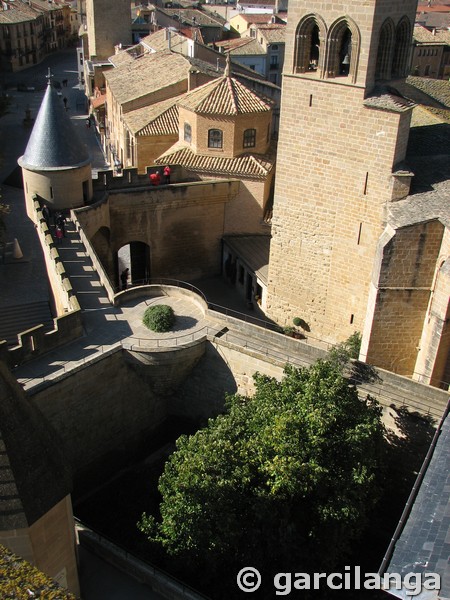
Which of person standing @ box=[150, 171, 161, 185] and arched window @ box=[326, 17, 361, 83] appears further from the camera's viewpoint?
person standing @ box=[150, 171, 161, 185]

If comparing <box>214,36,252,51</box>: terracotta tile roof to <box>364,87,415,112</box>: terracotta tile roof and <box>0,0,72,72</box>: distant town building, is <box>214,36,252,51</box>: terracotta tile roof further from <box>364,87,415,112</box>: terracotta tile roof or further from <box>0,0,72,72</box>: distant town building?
<box>364,87,415,112</box>: terracotta tile roof

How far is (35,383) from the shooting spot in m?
18.3

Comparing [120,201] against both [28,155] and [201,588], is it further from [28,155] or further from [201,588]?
[201,588]

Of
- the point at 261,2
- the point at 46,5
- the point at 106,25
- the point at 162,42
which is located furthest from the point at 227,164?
the point at 46,5

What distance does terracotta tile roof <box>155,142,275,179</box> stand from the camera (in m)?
30.4

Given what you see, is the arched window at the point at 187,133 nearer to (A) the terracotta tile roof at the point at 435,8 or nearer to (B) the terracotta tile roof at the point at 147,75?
(B) the terracotta tile roof at the point at 147,75

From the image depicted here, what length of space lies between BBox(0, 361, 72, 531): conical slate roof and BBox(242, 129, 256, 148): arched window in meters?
21.1

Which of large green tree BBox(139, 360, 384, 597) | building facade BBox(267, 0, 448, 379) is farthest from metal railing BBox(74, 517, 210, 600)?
building facade BBox(267, 0, 448, 379)

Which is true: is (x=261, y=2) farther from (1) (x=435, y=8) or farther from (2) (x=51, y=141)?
(2) (x=51, y=141)

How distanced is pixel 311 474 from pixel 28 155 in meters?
17.1

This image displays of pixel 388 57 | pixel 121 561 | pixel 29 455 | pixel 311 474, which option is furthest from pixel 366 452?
pixel 388 57

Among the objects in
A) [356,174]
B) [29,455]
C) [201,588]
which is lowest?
[201,588]

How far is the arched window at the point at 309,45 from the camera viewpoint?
73.1 ft

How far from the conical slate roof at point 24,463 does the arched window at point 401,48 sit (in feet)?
57.3
